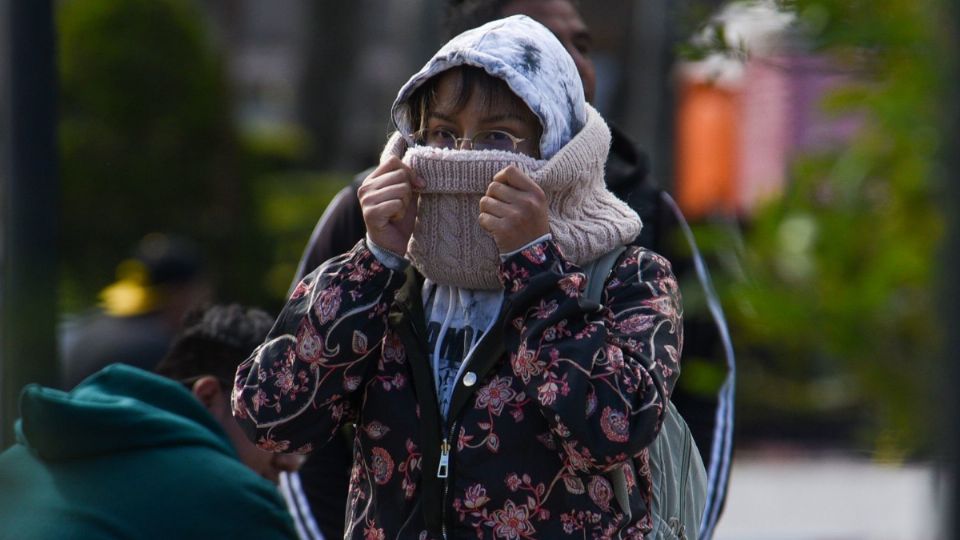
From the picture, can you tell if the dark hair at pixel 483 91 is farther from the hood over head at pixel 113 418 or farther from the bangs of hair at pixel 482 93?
the hood over head at pixel 113 418

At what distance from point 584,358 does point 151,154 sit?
770 centimetres

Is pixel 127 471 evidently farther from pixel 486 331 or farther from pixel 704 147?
pixel 704 147

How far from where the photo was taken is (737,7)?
11.2 feet

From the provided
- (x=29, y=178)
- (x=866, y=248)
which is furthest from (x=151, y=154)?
(x=29, y=178)

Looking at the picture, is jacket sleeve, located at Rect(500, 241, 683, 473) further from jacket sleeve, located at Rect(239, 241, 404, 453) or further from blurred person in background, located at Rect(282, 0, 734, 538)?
blurred person in background, located at Rect(282, 0, 734, 538)

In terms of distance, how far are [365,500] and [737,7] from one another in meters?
1.70

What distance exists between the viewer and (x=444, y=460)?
80.4 inches

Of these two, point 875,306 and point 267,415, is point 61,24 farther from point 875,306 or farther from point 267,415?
point 267,415

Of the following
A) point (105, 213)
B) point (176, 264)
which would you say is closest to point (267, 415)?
point (176, 264)

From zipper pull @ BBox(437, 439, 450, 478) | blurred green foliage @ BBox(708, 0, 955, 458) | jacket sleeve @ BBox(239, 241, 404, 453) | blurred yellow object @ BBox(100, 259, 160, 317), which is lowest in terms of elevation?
blurred yellow object @ BBox(100, 259, 160, 317)

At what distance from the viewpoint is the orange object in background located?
1130 cm

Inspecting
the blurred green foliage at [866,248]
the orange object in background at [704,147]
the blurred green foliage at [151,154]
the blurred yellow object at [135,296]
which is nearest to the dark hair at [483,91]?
the blurred green foliage at [866,248]

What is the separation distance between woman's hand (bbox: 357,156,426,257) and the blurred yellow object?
4069mm

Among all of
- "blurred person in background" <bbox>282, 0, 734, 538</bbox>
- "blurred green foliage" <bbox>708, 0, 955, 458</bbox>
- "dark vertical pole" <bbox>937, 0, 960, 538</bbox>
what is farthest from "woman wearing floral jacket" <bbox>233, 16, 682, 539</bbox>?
"blurred green foliage" <bbox>708, 0, 955, 458</bbox>
